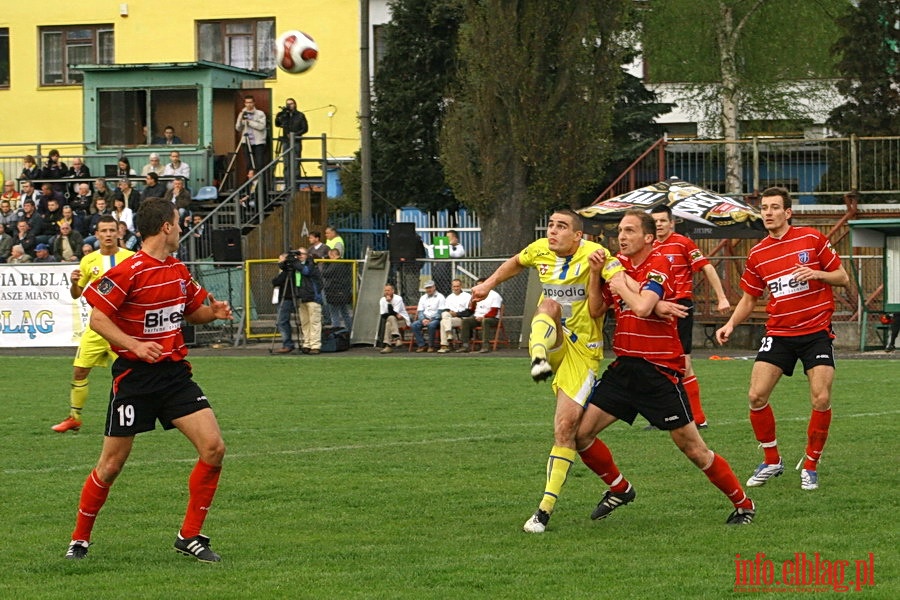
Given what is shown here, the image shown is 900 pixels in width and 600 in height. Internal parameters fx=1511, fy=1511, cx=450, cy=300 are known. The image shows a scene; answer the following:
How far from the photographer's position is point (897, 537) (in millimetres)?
8359

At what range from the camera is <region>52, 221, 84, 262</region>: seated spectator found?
1151 inches

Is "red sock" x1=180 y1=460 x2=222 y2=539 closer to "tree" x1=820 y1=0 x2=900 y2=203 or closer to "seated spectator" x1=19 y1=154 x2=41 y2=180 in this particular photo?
"seated spectator" x1=19 y1=154 x2=41 y2=180

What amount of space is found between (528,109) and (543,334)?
20.3m

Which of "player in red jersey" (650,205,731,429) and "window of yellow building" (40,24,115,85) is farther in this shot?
"window of yellow building" (40,24,115,85)

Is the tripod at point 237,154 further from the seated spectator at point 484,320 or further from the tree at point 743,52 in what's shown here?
the tree at point 743,52

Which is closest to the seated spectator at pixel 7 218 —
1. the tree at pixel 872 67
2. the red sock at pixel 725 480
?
the tree at pixel 872 67

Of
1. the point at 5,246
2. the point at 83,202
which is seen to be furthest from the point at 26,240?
the point at 83,202

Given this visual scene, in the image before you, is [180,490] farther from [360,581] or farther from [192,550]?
[360,581]

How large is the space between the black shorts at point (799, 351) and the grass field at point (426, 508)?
2.77 ft

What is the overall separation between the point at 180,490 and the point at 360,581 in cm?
344

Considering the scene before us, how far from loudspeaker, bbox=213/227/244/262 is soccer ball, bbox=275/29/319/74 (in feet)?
12.6

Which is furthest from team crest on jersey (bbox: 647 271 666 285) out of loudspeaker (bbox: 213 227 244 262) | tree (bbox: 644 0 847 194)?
tree (bbox: 644 0 847 194)

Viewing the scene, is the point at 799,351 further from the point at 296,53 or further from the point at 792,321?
the point at 296,53

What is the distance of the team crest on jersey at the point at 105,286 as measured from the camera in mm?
8078
